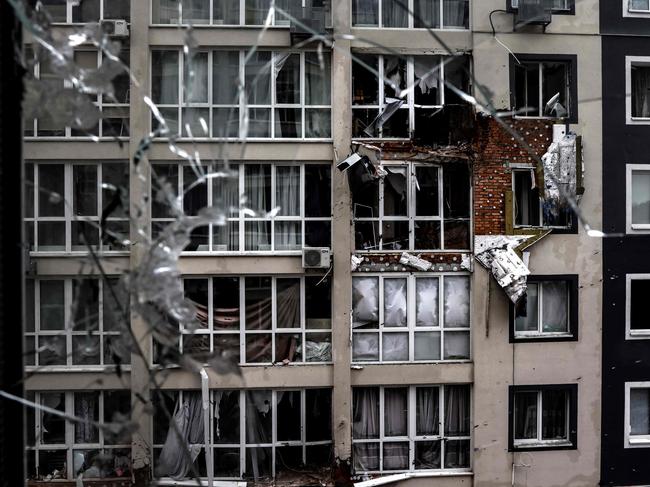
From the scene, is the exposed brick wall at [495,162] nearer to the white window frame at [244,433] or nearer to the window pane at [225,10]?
the white window frame at [244,433]

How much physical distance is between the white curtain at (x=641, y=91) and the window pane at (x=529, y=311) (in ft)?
13.4

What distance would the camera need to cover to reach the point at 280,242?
13078 millimetres

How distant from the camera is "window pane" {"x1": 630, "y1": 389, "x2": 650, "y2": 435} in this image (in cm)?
1352

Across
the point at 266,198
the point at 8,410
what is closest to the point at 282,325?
the point at 266,198

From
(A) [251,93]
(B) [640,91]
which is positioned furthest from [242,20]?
(B) [640,91]

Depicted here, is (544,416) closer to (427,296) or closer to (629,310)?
(629,310)

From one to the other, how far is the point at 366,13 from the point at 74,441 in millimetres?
9849

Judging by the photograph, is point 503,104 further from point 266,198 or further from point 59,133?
point 59,133

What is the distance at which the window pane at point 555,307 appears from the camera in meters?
13.3

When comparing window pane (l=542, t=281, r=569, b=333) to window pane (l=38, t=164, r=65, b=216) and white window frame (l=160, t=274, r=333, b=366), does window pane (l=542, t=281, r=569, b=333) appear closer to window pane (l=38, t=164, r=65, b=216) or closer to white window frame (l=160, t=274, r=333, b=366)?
white window frame (l=160, t=274, r=333, b=366)

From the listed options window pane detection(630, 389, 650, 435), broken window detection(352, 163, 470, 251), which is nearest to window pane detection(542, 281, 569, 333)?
broken window detection(352, 163, 470, 251)

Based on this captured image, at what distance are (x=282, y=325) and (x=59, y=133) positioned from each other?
5494 mm

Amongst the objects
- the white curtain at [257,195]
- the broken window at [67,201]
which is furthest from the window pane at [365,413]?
the broken window at [67,201]

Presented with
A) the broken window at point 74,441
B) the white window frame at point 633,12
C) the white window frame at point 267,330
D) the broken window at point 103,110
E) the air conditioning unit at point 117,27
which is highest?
the white window frame at point 633,12
